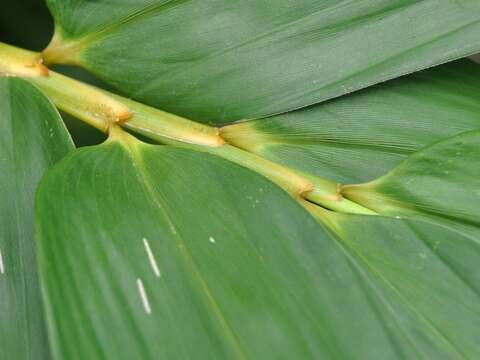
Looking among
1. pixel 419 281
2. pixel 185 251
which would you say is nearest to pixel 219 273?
pixel 185 251

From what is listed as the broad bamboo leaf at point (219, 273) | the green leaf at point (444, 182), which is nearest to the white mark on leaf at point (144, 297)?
the broad bamboo leaf at point (219, 273)

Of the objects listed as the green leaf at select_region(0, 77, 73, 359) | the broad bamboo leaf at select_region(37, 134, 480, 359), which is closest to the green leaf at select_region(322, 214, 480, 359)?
the broad bamboo leaf at select_region(37, 134, 480, 359)

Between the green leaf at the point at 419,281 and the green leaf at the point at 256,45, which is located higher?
the green leaf at the point at 256,45

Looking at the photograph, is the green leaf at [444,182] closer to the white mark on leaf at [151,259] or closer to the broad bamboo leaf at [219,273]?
the broad bamboo leaf at [219,273]

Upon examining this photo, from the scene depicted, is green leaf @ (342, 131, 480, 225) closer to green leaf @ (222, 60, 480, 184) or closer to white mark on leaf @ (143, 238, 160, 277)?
green leaf @ (222, 60, 480, 184)

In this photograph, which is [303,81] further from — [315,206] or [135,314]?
[135,314]

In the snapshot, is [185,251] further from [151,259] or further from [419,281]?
[419,281]
